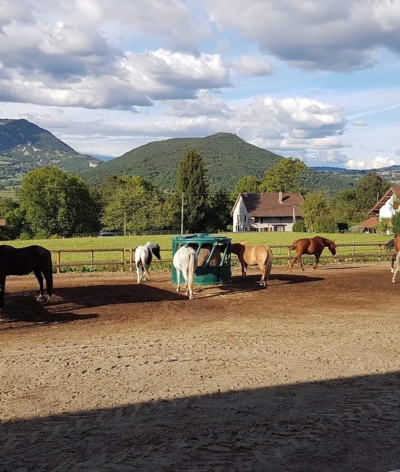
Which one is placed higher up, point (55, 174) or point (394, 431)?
point (55, 174)

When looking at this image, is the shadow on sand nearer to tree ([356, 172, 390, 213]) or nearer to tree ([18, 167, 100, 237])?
tree ([18, 167, 100, 237])

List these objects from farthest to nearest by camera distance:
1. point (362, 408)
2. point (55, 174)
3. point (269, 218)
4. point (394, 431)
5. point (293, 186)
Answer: point (293, 186), point (269, 218), point (55, 174), point (362, 408), point (394, 431)

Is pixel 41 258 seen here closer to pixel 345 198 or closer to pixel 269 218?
pixel 269 218

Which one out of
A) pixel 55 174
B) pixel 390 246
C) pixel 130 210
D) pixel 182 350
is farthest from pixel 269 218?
pixel 182 350

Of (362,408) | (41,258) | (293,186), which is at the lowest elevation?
(362,408)

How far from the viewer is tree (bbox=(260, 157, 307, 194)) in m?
93.9

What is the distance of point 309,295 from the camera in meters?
15.0

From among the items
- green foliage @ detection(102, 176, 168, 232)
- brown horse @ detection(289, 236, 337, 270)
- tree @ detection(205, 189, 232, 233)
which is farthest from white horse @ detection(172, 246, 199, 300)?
green foliage @ detection(102, 176, 168, 232)

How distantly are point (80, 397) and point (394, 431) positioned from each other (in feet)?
Result: 11.7

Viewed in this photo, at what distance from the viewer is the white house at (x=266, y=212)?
83.8 m

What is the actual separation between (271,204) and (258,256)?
69.5m

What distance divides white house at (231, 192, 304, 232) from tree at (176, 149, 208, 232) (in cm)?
1335

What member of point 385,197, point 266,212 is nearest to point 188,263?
point 385,197

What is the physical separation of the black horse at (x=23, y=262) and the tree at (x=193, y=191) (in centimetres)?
5705
